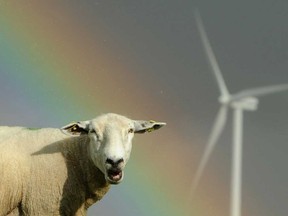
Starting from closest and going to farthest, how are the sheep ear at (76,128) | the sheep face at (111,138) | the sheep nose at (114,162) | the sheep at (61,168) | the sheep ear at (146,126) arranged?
the sheep nose at (114,162)
the sheep face at (111,138)
the sheep at (61,168)
the sheep ear at (76,128)
the sheep ear at (146,126)

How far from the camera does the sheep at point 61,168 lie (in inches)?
792

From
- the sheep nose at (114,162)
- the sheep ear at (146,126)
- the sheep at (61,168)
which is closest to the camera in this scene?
the sheep nose at (114,162)

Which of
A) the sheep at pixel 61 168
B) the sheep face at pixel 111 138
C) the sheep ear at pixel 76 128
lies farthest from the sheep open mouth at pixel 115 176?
the sheep ear at pixel 76 128

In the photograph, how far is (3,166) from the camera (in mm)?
20391

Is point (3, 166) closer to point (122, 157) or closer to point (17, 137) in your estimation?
point (17, 137)

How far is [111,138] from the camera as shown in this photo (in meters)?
19.6

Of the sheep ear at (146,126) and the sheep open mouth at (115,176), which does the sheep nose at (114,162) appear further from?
the sheep ear at (146,126)

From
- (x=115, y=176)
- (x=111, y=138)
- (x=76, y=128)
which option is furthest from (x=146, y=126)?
(x=115, y=176)

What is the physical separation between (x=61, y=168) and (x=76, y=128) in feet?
3.56

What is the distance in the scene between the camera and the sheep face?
19.2 m

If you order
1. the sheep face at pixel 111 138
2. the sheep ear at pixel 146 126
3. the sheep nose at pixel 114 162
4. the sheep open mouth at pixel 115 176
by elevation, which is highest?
the sheep ear at pixel 146 126

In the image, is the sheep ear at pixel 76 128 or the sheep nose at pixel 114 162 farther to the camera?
the sheep ear at pixel 76 128

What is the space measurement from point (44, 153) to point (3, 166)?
42.8 inches

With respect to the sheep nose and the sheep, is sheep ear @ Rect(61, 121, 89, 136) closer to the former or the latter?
the sheep
